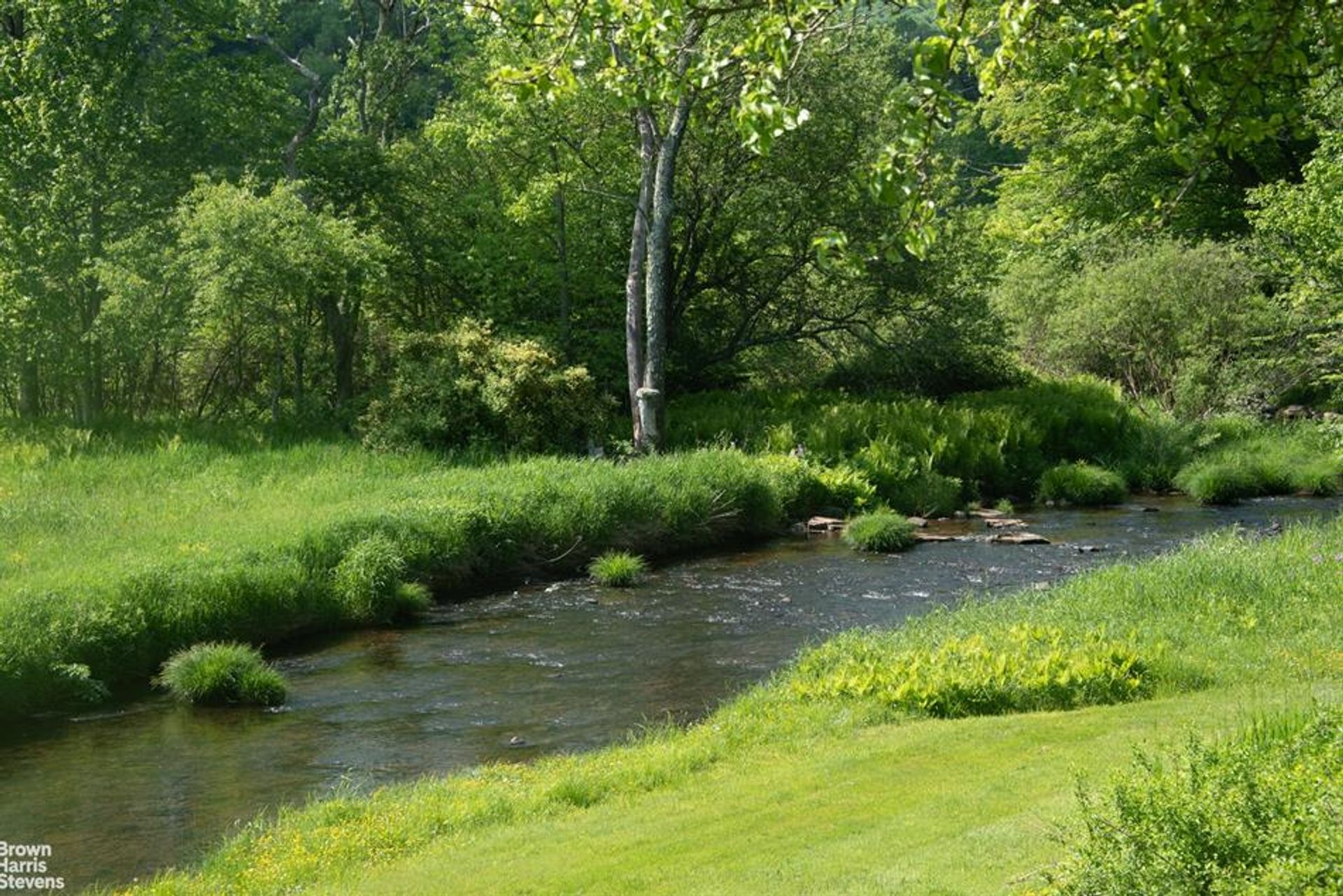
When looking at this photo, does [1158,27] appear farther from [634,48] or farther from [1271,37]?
[634,48]

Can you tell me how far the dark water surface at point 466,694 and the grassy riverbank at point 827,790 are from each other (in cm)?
120

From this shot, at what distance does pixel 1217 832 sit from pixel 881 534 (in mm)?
18142

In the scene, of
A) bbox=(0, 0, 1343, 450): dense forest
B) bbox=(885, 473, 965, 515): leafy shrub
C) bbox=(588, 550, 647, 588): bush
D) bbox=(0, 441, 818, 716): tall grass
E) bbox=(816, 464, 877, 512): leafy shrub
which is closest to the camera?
bbox=(0, 441, 818, 716): tall grass

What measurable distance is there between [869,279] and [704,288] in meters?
4.05

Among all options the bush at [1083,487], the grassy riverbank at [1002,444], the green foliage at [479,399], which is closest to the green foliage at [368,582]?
the green foliage at [479,399]

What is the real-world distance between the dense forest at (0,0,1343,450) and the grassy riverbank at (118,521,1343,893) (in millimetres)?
10465

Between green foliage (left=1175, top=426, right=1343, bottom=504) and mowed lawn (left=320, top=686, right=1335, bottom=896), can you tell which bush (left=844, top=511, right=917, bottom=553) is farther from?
mowed lawn (left=320, top=686, right=1335, bottom=896)

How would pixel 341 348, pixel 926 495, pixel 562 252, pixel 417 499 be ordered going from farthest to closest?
pixel 341 348 < pixel 562 252 < pixel 926 495 < pixel 417 499

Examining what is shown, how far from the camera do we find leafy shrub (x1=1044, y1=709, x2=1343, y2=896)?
518 centimetres

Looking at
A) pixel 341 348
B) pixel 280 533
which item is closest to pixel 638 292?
pixel 341 348

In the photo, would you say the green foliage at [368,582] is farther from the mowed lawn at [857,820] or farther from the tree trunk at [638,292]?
the tree trunk at [638,292]

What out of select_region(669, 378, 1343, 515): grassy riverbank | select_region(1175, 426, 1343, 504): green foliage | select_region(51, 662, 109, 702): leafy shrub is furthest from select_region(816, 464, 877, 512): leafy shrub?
select_region(51, 662, 109, 702): leafy shrub

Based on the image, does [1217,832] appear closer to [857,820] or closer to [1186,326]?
[857,820]

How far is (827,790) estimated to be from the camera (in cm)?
947
